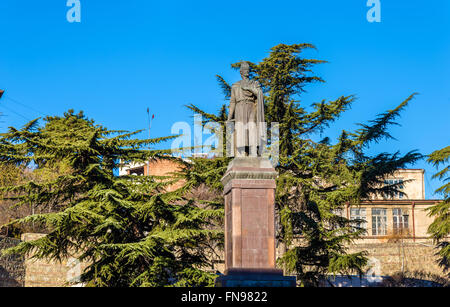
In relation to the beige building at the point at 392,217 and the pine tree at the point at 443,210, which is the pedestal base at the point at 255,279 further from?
the beige building at the point at 392,217

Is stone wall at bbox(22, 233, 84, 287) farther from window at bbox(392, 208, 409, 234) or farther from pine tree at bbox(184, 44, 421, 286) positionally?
window at bbox(392, 208, 409, 234)

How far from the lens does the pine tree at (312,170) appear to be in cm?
2014

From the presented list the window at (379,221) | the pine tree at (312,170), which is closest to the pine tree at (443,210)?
the pine tree at (312,170)

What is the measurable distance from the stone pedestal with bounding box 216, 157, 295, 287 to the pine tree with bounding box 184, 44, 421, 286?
7688mm

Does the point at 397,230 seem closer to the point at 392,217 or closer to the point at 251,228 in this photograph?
the point at 392,217

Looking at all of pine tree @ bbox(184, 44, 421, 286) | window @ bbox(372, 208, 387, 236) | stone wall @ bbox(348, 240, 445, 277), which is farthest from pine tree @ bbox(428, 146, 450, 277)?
window @ bbox(372, 208, 387, 236)

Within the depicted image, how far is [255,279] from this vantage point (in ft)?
39.0

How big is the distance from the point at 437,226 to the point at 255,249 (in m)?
15.2

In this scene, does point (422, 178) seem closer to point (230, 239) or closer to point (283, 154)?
point (283, 154)

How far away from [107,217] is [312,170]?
7379 millimetres

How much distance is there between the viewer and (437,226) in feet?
81.7

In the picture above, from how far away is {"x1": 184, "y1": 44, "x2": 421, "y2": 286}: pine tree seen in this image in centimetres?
2014

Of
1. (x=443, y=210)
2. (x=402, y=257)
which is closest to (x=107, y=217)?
(x=443, y=210)
